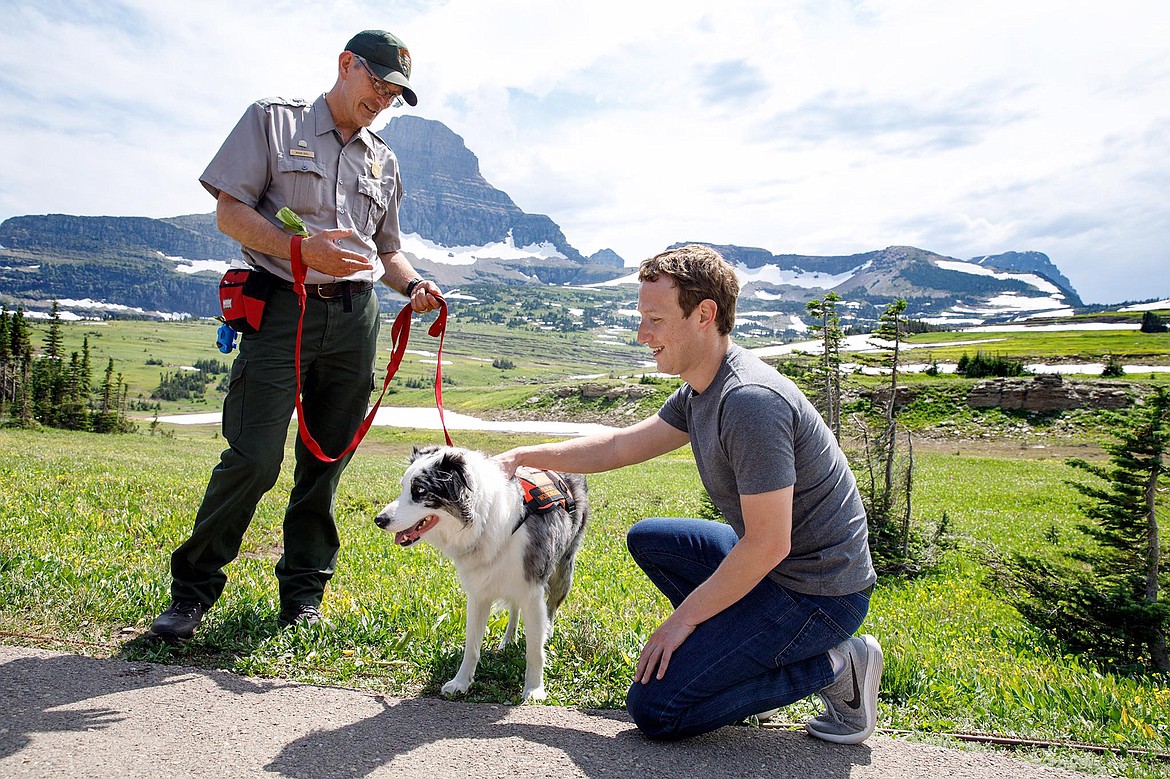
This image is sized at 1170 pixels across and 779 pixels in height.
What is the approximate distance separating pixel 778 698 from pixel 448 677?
7.75 feet

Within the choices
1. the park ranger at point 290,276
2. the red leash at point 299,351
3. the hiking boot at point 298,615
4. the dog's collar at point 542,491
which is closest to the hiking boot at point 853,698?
the dog's collar at point 542,491

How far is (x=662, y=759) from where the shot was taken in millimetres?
3971

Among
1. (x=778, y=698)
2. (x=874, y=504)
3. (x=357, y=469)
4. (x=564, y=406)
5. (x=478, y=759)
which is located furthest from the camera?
(x=564, y=406)

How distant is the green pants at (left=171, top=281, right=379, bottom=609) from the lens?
5145 millimetres

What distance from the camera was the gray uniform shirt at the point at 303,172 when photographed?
496cm

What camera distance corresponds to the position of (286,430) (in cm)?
538

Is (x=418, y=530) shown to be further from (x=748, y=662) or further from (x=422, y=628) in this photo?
(x=748, y=662)

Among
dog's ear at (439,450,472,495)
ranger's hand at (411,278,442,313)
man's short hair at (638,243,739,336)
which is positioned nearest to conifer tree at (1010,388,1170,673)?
man's short hair at (638,243,739,336)

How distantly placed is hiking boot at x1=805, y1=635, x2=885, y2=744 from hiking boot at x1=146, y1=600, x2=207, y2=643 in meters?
4.47

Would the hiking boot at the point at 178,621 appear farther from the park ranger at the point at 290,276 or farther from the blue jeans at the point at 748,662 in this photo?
the blue jeans at the point at 748,662

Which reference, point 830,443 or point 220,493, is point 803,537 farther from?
point 220,493

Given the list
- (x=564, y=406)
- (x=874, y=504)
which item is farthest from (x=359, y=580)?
(x=564, y=406)

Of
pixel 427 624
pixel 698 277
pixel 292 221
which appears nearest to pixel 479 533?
pixel 427 624

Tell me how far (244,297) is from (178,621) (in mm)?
2458
